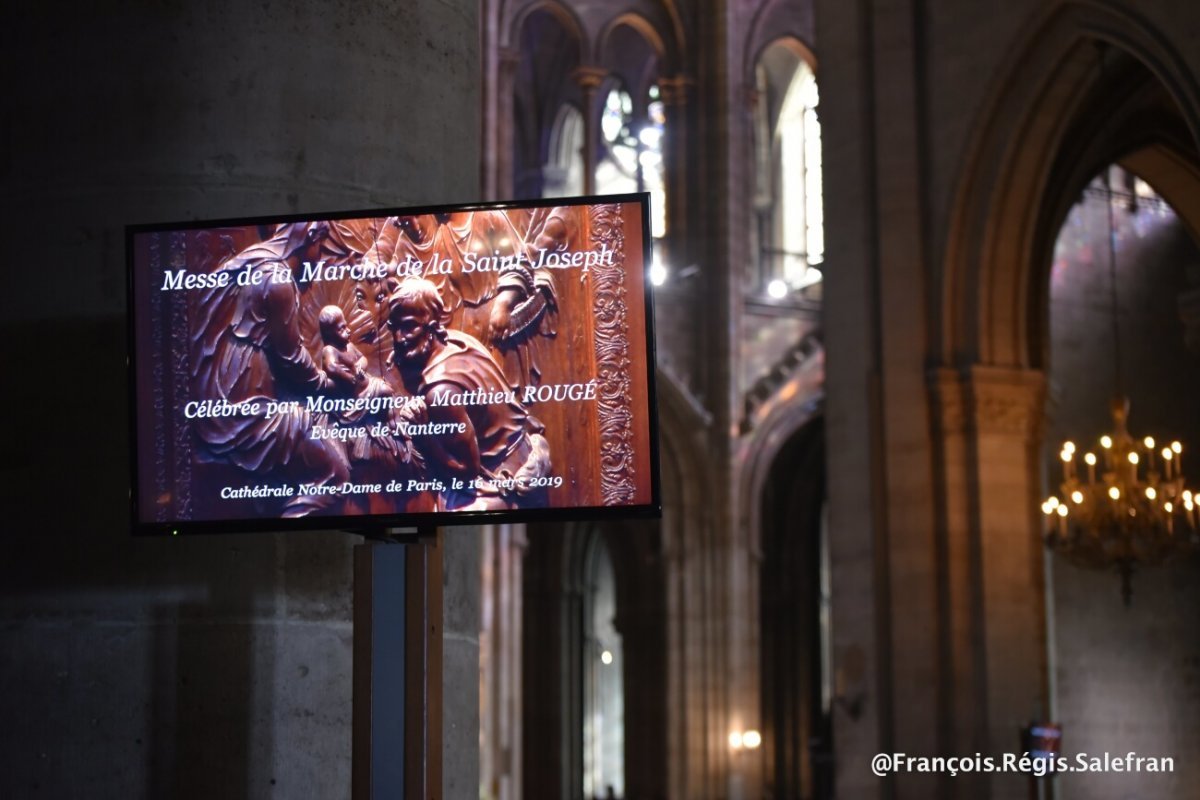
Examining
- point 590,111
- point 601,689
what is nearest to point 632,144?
point 590,111

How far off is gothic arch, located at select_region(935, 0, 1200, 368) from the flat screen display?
9390mm

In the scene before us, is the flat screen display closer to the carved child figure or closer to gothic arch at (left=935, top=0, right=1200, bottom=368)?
the carved child figure

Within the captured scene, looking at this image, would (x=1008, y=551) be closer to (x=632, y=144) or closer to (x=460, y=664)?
(x=460, y=664)

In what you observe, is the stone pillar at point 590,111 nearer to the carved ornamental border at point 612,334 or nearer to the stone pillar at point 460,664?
the stone pillar at point 460,664

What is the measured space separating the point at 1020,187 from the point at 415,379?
9959 millimetres

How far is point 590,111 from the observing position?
27.5 metres

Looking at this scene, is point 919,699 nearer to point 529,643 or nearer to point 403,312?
point 403,312

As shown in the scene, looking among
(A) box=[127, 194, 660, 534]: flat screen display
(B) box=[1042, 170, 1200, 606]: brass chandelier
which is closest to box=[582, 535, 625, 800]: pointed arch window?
(B) box=[1042, 170, 1200, 606]: brass chandelier

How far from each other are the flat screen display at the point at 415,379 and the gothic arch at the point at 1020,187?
939 cm

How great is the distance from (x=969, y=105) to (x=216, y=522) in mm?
10427

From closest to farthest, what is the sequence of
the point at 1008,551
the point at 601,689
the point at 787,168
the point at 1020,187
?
the point at 1008,551 < the point at 1020,187 < the point at 787,168 < the point at 601,689

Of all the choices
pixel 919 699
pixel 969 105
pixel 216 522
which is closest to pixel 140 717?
pixel 216 522

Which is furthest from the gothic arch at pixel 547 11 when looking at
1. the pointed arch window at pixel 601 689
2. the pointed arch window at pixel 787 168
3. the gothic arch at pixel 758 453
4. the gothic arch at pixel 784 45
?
the pointed arch window at pixel 601 689

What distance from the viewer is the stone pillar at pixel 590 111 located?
90.0ft
